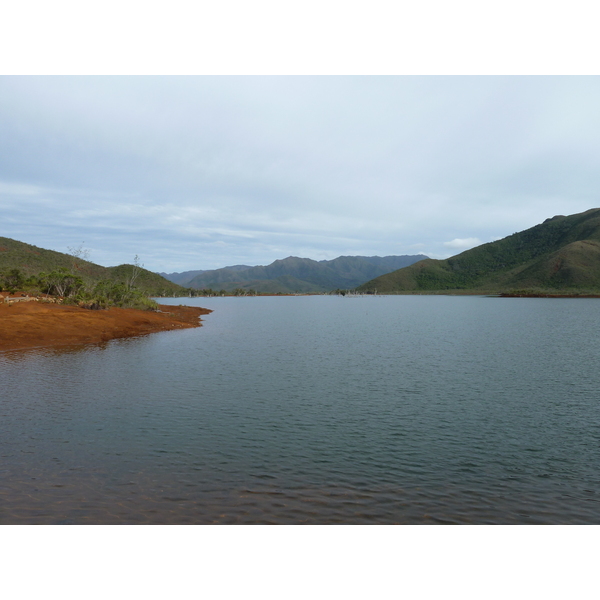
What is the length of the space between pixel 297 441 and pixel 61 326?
40.2m

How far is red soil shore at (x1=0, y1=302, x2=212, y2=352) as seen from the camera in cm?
3978

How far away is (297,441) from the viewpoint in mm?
15625

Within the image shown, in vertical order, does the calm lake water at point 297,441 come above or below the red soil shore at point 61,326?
below

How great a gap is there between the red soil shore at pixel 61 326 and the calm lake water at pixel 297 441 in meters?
8.47

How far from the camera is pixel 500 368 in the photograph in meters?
30.2

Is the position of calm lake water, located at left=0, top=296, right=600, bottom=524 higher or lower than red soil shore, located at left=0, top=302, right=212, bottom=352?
lower

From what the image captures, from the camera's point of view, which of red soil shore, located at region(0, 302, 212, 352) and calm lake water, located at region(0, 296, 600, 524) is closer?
calm lake water, located at region(0, 296, 600, 524)

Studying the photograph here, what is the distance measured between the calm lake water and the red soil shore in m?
8.47

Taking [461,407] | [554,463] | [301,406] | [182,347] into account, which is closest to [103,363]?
[182,347]

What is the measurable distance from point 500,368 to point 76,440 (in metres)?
28.2

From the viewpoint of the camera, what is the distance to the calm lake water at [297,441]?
34.9 feet

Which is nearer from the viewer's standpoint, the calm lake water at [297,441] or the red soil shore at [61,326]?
the calm lake water at [297,441]

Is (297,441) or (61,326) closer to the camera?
(297,441)

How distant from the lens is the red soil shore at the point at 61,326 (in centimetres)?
3978
